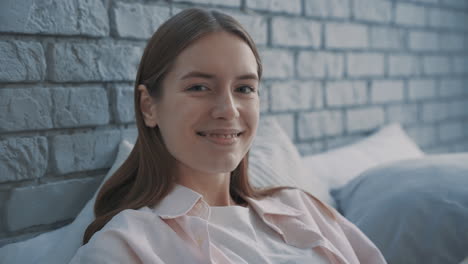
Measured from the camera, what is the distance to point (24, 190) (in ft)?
3.64

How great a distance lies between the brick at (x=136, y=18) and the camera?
1.26 meters

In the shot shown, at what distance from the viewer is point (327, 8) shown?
6.19 ft

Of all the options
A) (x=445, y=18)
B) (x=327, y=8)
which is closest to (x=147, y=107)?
(x=327, y=8)

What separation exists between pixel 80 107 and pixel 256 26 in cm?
67

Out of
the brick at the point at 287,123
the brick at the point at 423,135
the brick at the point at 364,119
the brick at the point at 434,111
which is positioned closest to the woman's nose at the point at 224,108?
the brick at the point at 287,123

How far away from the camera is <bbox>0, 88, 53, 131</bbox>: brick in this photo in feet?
3.50

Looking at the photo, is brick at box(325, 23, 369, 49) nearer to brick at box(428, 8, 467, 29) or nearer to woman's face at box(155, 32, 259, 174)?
brick at box(428, 8, 467, 29)

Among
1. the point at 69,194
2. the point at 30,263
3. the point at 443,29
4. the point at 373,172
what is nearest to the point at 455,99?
the point at 443,29

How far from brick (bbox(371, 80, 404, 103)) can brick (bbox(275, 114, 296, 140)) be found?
520mm

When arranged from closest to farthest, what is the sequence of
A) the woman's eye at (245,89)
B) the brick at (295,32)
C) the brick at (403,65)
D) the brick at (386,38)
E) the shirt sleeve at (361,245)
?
1. the woman's eye at (245,89)
2. the shirt sleeve at (361,245)
3. the brick at (295,32)
4. the brick at (386,38)
5. the brick at (403,65)

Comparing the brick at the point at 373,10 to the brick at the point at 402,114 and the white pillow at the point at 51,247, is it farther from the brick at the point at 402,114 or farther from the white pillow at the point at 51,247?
the white pillow at the point at 51,247

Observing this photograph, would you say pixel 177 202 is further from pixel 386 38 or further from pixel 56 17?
pixel 386 38

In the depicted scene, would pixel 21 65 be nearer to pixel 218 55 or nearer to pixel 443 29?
pixel 218 55

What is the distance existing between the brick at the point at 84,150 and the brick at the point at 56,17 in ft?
0.78
